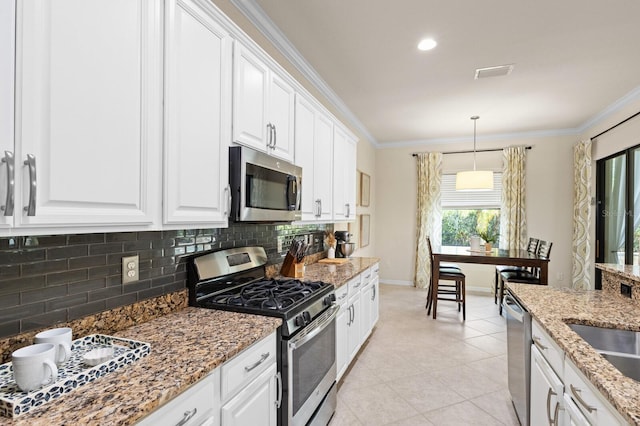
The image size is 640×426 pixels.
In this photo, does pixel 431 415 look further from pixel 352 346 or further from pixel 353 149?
pixel 353 149

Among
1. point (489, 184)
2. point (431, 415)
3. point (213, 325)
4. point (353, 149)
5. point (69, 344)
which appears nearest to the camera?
point (69, 344)

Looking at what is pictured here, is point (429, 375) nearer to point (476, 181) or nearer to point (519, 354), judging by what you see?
point (519, 354)

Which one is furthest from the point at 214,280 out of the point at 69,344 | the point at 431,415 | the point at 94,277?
the point at 431,415

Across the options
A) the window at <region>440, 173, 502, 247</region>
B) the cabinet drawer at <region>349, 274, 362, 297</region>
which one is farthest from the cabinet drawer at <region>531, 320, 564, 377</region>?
the window at <region>440, 173, 502, 247</region>

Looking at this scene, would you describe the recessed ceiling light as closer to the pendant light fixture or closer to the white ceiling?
the white ceiling

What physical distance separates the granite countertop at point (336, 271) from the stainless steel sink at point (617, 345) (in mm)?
1393

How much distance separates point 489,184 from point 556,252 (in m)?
2.16

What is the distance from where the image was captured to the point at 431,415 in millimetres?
2230

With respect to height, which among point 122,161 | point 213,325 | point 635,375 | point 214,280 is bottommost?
point 635,375

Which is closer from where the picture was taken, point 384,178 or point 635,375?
point 635,375

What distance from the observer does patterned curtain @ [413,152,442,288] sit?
576cm

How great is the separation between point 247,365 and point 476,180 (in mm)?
3946

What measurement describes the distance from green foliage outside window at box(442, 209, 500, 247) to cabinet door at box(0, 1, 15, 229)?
599cm

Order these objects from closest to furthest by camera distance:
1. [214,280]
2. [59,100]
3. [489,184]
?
1. [59,100]
2. [214,280]
3. [489,184]
